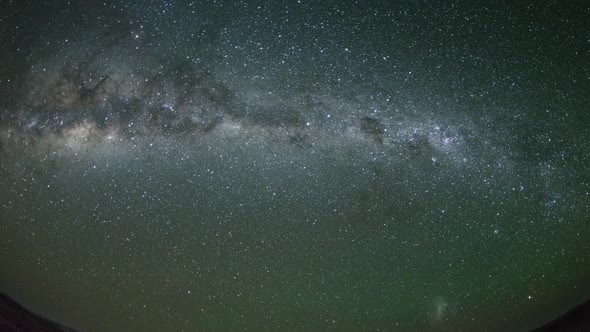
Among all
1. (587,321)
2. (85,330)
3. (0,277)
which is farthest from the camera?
(0,277)

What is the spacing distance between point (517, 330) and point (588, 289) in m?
0.96

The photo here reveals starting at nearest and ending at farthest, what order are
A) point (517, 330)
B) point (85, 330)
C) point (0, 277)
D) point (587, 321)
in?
point (587, 321) → point (517, 330) → point (85, 330) → point (0, 277)

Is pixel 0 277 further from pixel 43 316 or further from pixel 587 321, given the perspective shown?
pixel 587 321

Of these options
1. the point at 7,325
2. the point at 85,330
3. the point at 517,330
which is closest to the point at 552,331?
the point at 517,330

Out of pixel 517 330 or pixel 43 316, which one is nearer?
pixel 517 330

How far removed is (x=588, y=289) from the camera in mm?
5215

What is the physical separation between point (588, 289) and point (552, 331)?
678 mm

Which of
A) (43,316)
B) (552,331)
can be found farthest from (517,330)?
(43,316)

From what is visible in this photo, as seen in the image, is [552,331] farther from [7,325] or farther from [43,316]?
[7,325]

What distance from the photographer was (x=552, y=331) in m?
5.14

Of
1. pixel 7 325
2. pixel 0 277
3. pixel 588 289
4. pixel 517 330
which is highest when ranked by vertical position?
pixel 588 289

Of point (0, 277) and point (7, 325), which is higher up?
point (0, 277)

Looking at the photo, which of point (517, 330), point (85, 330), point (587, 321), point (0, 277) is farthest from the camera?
point (0, 277)

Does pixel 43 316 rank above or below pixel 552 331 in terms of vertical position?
below
